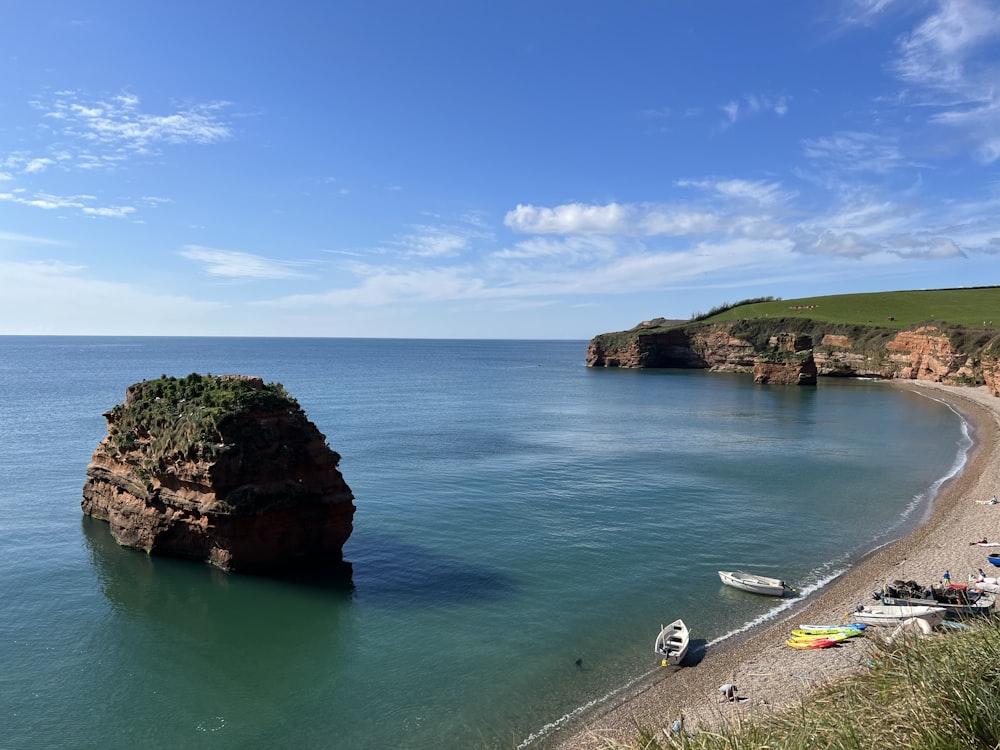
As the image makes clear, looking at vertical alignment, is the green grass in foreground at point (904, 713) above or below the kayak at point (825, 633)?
above

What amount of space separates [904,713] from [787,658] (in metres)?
14.5

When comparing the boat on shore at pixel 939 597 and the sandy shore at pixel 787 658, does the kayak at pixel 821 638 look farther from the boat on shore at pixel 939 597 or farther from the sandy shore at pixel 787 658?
the boat on shore at pixel 939 597

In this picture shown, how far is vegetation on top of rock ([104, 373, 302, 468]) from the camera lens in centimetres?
2938

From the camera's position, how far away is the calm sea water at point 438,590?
19500mm

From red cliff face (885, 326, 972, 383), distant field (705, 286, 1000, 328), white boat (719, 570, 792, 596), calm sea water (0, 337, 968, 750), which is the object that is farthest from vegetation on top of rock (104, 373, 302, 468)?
distant field (705, 286, 1000, 328)

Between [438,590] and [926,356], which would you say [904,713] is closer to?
[438,590]

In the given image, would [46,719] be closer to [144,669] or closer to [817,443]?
[144,669]

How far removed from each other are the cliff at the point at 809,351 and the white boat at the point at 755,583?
8890 cm

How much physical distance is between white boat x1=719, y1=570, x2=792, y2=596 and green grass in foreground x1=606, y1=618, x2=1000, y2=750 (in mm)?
17721

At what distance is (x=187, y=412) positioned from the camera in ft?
102

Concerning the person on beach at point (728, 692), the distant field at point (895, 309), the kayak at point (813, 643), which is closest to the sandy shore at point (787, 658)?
the person on beach at point (728, 692)

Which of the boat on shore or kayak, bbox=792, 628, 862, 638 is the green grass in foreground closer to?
kayak, bbox=792, 628, 862, 638

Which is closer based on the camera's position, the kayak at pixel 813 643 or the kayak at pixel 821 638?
the kayak at pixel 813 643

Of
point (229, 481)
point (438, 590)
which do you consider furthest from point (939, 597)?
point (229, 481)
